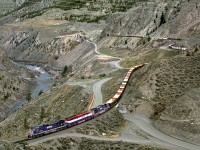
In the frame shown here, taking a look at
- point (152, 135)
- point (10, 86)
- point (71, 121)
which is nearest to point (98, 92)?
point (71, 121)

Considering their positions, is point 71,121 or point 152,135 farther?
point 71,121

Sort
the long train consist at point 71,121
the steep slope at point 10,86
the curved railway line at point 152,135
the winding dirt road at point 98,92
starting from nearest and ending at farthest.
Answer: the long train consist at point 71,121
the curved railway line at point 152,135
the winding dirt road at point 98,92
the steep slope at point 10,86

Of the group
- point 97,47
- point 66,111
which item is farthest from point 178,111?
point 97,47

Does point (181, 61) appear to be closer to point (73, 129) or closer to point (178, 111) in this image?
point (178, 111)

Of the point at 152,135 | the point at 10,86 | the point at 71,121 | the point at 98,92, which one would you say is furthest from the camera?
the point at 10,86

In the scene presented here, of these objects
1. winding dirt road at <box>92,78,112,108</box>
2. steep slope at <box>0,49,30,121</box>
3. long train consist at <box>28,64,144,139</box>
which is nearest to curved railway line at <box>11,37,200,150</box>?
long train consist at <box>28,64,144,139</box>

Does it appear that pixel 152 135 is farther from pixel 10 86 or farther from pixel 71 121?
pixel 10 86

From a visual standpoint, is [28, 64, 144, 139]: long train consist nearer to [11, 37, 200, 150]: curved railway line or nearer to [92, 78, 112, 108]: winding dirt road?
[11, 37, 200, 150]: curved railway line

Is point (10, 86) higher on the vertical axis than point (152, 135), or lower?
lower

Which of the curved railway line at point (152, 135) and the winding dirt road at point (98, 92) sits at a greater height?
the curved railway line at point (152, 135)

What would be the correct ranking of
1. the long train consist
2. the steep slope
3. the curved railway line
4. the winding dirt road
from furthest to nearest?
the steep slope → the winding dirt road → the curved railway line → the long train consist

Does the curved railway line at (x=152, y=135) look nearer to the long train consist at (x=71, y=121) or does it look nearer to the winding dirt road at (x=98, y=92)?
the long train consist at (x=71, y=121)

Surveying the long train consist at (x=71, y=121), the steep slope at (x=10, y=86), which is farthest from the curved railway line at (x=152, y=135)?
the steep slope at (x=10, y=86)
